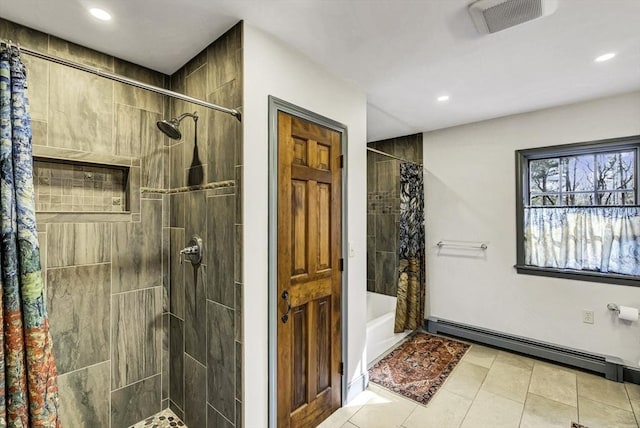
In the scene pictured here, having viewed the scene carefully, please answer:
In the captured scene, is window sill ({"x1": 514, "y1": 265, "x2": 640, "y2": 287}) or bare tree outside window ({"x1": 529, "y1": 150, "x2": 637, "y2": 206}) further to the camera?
bare tree outside window ({"x1": 529, "y1": 150, "x2": 637, "y2": 206})

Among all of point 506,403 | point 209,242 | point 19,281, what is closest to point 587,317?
Answer: point 506,403

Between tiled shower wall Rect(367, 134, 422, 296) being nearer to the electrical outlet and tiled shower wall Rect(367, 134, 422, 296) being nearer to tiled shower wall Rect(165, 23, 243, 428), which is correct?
the electrical outlet

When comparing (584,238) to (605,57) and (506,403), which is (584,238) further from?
(506,403)

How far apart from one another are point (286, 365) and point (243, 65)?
185 cm

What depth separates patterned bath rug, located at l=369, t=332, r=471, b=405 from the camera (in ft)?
8.20

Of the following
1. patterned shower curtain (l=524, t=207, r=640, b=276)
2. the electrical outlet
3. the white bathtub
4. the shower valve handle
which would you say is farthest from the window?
the shower valve handle

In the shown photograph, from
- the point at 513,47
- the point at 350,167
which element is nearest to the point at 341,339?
the point at 350,167

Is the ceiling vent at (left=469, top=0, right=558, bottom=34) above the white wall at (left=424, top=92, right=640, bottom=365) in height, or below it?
above

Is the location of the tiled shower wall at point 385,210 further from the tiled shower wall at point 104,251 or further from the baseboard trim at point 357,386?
the tiled shower wall at point 104,251

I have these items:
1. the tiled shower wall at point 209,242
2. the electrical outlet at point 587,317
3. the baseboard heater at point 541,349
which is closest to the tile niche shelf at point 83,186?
the tiled shower wall at point 209,242

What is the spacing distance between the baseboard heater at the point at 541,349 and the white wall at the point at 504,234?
70 millimetres

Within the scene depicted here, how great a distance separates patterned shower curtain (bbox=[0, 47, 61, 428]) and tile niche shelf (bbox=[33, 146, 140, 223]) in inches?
31.0

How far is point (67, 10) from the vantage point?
5.07ft

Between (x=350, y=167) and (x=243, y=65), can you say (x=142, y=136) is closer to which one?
(x=243, y=65)
